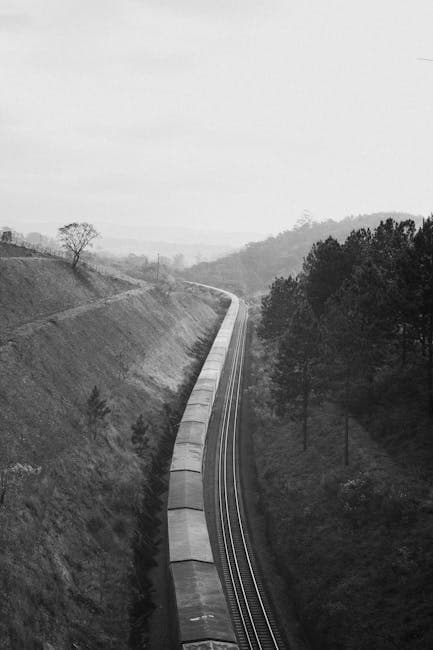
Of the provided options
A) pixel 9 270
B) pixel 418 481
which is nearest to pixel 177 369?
pixel 9 270

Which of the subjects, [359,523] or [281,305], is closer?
[359,523]

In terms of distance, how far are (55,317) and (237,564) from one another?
3226 centimetres

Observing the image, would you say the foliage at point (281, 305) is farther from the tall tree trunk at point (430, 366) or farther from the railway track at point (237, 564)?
the tall tree trunk at point (430, 366)

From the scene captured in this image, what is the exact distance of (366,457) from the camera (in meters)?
37.6

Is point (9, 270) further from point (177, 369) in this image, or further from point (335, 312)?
point (335, 312)

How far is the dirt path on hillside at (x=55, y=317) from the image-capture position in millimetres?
41725

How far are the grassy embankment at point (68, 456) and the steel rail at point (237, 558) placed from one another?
665 centimetres

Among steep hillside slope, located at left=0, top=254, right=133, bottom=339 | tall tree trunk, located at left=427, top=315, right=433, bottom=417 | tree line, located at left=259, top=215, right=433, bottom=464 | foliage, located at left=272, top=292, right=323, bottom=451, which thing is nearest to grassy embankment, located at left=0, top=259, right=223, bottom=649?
steep hillside slope, located at left=0, top=254, right=133, bottom=339

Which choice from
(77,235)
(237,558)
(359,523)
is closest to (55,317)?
(77,235)

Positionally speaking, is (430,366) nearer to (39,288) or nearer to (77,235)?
(39,288)

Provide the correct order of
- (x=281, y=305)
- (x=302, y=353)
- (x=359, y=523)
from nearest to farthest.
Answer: (x=359, y=523) < (x=302, y=353) < (x=281, y=305)

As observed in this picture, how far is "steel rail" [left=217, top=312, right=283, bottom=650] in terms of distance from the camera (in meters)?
25.4

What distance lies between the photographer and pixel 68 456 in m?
33.6

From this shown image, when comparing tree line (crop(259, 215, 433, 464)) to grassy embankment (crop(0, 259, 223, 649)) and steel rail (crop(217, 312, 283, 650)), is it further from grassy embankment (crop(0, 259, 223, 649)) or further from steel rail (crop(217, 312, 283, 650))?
grassy embankment (crop(0, 259, 223, 649))
